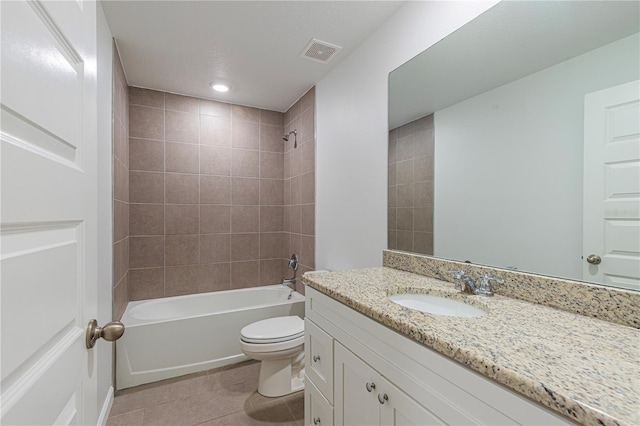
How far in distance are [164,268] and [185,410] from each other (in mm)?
1381

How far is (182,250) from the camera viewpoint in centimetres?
296

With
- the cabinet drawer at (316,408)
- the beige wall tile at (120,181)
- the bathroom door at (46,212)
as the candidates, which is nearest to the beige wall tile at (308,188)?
the beige wall tile at (120,181)

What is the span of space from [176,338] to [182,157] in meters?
1.69

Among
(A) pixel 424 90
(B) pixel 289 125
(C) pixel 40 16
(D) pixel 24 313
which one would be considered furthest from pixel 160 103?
(D) pixel 24 313

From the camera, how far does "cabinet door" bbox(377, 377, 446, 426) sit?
802 millimetres

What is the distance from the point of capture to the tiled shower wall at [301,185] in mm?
2830

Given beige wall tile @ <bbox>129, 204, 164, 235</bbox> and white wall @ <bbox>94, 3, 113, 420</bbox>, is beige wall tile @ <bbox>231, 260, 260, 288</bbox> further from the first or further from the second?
white wall @ <bbox>94, 3, 113, 420</bbox>

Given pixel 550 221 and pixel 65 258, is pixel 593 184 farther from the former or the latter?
pixel 65 258

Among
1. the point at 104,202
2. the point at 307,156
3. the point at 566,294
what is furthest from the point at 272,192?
the point at 566,294

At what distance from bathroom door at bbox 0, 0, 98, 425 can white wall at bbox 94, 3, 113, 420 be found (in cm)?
116

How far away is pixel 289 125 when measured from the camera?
3326mm

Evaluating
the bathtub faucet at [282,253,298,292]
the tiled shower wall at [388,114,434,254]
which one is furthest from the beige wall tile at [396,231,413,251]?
the bathtub faucet at [282,253,298,292]

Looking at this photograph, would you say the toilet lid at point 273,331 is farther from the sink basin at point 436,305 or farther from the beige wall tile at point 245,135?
the beige wall tile at point 245,135

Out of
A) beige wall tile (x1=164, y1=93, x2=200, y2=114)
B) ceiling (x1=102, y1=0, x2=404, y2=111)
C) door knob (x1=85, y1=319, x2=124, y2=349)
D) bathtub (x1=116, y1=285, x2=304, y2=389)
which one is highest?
ceiling (x1=102, y1=0, x2=404, y2=111)
